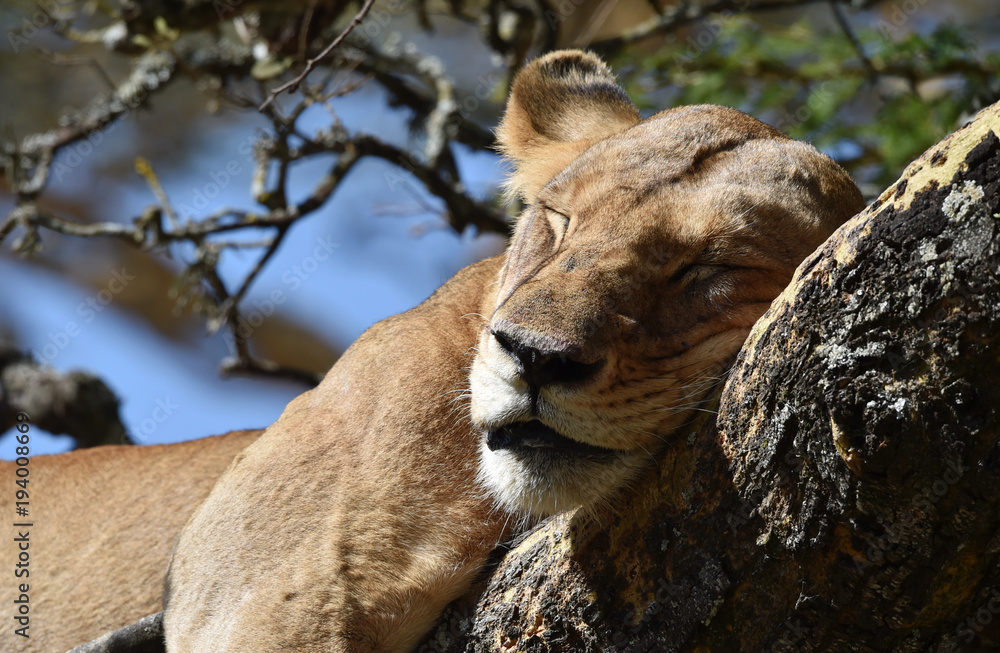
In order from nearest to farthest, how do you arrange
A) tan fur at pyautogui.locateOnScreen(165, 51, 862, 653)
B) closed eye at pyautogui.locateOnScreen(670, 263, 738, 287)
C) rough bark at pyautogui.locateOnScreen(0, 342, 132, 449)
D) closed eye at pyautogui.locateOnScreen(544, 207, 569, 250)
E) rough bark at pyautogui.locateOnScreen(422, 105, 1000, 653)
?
rough bark at pyautogui.locateOnScreen(422, 105, 1000, 653) → tan fur at pyautogui.locateOnScreen(165, 51, 862, 653) → closed eye at pyautogui.locateOnScreen(670, 263, 738, 287) → closed eye at pyautogui.locateOnScreen(544, 207, 569, 250) → rough bark at pyautogui.locateOnScreen(0, 342, 132, 449)

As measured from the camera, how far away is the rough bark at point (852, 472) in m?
1.71

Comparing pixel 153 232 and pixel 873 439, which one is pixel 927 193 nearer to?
pixel 873 439

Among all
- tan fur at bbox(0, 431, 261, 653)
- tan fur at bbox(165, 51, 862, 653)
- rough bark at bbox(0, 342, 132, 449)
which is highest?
tan fur at bbox(165, 51, 862, 653)

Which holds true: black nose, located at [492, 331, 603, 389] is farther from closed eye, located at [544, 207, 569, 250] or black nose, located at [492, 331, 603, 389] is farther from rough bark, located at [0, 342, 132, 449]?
rough bark, located at [0, 342, 132, 449]

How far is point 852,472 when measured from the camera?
1.85 meters

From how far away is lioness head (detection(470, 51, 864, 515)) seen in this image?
94.7 inches

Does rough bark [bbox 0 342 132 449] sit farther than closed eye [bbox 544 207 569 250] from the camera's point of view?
Yes

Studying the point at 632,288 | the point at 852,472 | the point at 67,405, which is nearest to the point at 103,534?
the point at 67,405

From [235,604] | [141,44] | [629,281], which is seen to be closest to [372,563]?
[235,604]

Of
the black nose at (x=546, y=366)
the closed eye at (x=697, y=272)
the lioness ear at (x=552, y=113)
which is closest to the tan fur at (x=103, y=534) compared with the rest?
the lioness ear at (x=552, y=113)

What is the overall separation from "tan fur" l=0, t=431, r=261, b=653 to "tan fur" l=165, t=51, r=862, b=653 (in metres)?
0.92

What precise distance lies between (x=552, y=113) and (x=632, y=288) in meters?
1.85

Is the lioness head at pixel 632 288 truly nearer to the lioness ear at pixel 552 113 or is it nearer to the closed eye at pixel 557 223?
the closed eye at pixel 557 223

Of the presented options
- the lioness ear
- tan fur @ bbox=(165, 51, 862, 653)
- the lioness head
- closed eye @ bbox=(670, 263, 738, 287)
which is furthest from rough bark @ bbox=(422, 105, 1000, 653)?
the lioness ear
